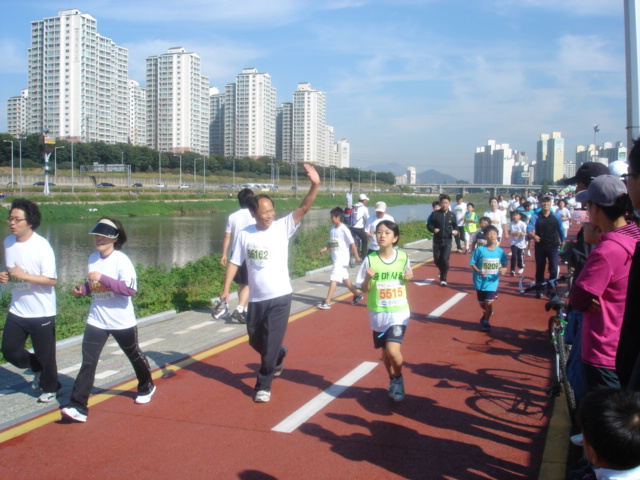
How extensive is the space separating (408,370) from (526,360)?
1.49 m

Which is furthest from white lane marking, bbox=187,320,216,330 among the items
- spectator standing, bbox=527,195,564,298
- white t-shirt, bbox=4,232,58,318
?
spectator standing, bbox=527,195,564,298

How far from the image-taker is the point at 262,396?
5.47m

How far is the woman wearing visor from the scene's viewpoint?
5.01 m

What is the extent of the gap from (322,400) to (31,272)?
295 cm

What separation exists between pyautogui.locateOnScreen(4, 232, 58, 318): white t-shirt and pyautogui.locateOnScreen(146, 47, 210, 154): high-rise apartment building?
12148 cm

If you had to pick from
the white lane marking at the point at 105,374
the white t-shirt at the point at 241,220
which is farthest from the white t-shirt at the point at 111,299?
the white t-shirt at the point at 241,220

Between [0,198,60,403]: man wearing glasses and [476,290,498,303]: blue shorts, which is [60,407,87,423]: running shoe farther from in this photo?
[476,290,498,303]: blue shorts

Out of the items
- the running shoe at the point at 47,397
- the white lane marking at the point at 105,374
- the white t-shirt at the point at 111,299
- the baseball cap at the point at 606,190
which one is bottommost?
the white lane marking at the point at 105,374

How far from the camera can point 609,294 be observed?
3.42 metres

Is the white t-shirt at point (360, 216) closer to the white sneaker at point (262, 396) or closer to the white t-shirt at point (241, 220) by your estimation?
the white t-shirt at point (241, 220)

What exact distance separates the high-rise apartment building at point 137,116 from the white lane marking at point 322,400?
129 meters

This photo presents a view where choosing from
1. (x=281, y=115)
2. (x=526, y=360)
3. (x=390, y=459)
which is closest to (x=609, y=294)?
(x=390, y=459)

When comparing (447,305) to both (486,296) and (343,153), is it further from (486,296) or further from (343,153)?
(343,153)

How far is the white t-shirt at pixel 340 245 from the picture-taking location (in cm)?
1055
